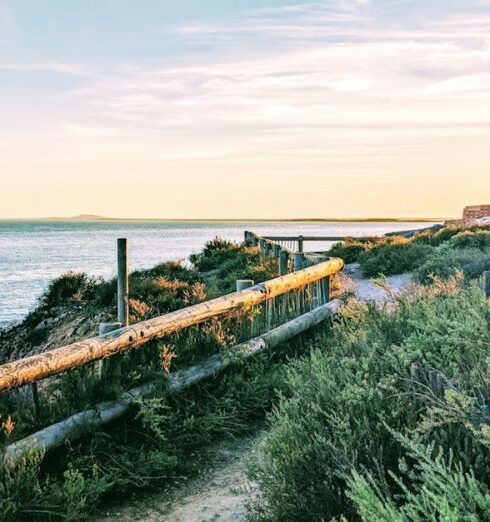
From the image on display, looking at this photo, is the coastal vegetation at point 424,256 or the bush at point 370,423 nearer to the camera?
the bush at point 370,423

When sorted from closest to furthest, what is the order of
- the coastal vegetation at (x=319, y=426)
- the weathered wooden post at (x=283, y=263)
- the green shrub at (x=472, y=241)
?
the coastal vegetation at (x=319, y=426) < the weathered wooden post at (x=283, y=263) < the green shrub at (x=472, y=241)

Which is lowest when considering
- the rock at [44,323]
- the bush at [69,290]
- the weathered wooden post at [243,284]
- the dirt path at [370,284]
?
the rock at [44,323]

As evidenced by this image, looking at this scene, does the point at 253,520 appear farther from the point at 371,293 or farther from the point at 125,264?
the point at 371,293

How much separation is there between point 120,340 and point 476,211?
38097 millimetres

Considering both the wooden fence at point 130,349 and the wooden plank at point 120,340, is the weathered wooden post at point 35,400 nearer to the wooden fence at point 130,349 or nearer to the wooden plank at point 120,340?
the wooden fence at point 130,349

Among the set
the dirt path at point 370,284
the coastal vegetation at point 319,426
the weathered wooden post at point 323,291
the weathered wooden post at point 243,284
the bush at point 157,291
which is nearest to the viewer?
the coastal vegetation at point 319,426

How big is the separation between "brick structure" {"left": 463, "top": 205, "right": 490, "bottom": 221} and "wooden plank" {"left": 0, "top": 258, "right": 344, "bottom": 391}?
111 feet

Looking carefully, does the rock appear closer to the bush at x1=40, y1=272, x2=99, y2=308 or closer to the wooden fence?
the bush at x1=40, y1=272, x2=99, y2=308

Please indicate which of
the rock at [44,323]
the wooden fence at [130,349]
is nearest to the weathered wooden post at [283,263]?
the wooden fence at [130,349]

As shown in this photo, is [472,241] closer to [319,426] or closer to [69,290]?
[69,290]

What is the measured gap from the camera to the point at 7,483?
393 centimetres

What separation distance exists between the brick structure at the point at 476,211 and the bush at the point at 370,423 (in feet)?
120

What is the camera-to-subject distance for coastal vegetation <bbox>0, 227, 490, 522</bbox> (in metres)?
2.92

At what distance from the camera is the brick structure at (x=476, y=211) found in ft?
128
